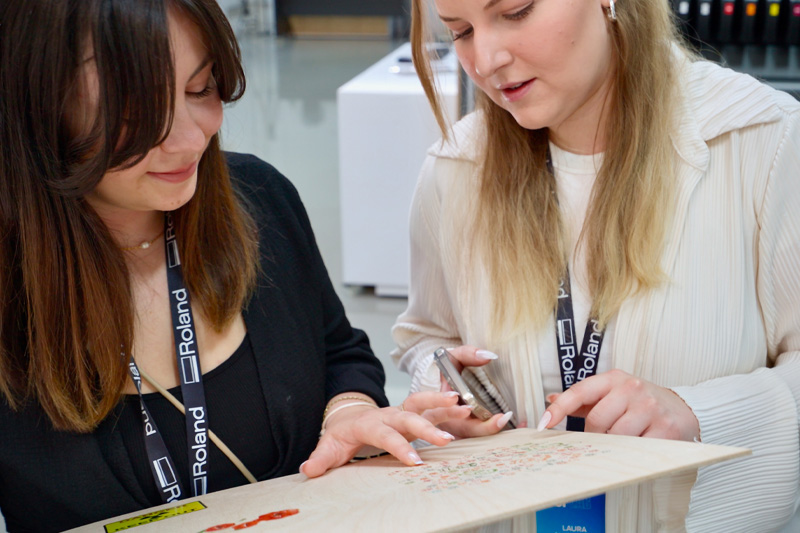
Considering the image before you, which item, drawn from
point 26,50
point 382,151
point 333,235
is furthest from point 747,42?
point 333,235

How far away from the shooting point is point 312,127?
7957 millimetres

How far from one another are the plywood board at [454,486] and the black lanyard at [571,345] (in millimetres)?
197

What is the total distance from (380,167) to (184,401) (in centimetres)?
312

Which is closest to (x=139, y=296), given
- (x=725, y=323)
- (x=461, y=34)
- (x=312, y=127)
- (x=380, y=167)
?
(x=461, y=34)

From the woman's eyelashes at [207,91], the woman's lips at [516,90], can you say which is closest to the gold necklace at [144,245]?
the woman's eyelashes at [207,91]

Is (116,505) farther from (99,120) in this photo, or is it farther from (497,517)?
(497,517)

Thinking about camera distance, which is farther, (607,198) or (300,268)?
(300,268)

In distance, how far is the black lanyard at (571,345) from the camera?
1430 mm

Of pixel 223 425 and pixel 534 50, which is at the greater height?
pixel 534 50

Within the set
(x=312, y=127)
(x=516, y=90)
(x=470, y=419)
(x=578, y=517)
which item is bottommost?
(x=312, y=127)

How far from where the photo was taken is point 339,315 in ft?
5.82

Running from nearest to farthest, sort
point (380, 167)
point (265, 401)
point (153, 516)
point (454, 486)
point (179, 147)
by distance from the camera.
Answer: point (454, 486) → point (153, 516) → point (179, 147) → point (265, 401) → point (380, 167)

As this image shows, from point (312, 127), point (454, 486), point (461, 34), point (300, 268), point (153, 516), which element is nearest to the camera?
point (454, 486)

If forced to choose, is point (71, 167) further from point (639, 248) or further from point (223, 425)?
point (639, 248)
